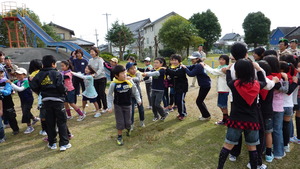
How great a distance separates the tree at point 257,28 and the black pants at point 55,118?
49.9m

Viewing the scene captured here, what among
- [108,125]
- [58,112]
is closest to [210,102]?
[108,125]

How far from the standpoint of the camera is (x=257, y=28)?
4472 centimetres

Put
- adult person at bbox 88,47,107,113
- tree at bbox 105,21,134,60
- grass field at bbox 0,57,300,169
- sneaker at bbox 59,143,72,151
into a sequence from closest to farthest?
grass field at bbox 0,57,300,169 < sneaker at bbox 59,143,72,151 < adult person at bbox 88,47,107,113 < tree at bbox 105,21,134,60

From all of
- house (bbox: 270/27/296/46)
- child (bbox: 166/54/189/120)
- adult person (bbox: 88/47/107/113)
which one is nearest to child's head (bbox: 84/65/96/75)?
adult person (bbox: 88/47/107/113)

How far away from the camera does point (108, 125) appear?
531 cm

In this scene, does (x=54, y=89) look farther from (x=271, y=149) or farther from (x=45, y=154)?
(x=271, y=149)

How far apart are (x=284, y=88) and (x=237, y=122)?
3.59 feet

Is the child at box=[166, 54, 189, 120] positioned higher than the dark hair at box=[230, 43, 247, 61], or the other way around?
the dark hair at box=[230, 43, 247, 61]

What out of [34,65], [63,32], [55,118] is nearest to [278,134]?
[55,118]

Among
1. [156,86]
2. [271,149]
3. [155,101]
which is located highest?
[156,86]

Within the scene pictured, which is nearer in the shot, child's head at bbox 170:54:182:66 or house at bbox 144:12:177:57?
child's head at bbox 170:54:182:66

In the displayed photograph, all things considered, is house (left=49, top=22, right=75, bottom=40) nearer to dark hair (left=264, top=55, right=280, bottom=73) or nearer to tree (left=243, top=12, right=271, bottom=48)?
tree (left=243, top=12, right=271, bottom=48)

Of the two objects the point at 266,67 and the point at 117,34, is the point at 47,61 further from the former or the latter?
the point at 117,34

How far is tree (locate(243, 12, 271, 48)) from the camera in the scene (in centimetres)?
4453
